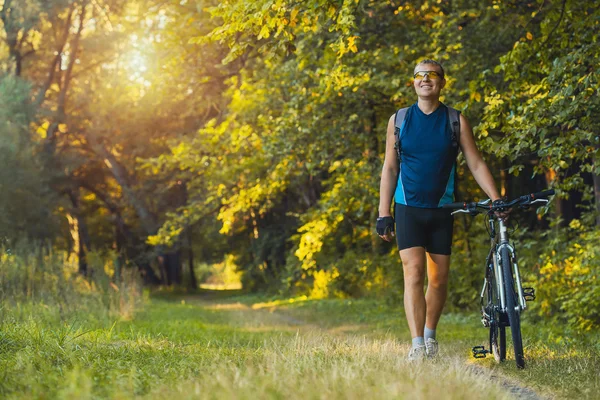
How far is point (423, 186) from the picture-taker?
21.8ft

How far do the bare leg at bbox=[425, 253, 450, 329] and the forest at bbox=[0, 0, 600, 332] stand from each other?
4.96 ft

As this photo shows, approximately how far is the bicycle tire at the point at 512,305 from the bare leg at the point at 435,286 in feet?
2.11

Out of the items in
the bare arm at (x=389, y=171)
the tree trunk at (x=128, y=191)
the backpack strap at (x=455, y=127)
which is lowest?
the bare arm at (x=389, y=171)

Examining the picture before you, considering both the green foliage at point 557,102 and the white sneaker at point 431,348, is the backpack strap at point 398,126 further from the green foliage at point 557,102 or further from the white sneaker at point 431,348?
the green foliage at point 557,102

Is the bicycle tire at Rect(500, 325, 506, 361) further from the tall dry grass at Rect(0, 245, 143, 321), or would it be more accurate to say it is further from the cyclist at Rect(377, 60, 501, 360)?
the tall dry grass at Rect(0, 245, 143, 321)

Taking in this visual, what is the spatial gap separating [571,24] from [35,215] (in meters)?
22.1

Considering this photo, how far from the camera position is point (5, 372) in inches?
191

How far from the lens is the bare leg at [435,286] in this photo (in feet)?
22.5

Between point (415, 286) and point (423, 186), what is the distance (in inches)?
32.0

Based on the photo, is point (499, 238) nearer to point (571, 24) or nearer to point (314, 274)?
point (571, 24)

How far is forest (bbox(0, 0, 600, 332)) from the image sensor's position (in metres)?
8.57

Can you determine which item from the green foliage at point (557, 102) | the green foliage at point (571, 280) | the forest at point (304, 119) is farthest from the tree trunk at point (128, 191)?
the green foliage at point (557, 102)

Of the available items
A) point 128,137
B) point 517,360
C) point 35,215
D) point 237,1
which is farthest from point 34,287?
point 128,137

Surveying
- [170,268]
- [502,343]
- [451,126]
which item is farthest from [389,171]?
[170,268]
